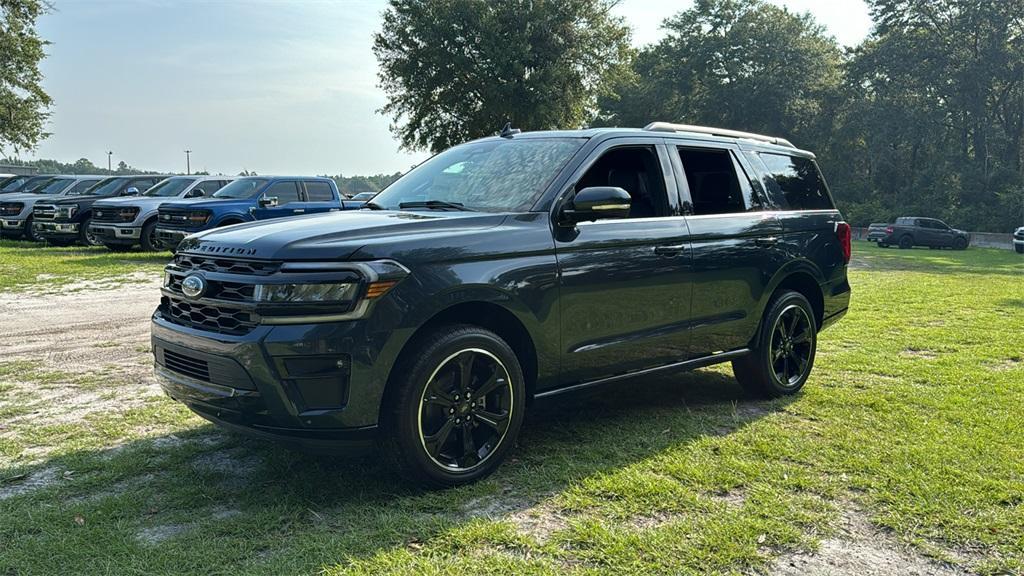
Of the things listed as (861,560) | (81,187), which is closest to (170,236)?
(81,187)

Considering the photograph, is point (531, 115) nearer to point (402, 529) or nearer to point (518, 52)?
point (518, 52)

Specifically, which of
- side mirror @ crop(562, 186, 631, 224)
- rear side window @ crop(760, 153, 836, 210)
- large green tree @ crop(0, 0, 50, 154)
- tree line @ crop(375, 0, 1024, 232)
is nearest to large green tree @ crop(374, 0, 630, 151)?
tree line @ crop(375, 0, 1024, 232)

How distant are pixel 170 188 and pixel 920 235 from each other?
111 feet

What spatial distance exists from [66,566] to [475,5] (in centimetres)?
3321

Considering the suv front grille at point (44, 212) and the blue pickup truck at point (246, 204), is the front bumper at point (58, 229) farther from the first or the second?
the blue pickup truck at point (246, 204)

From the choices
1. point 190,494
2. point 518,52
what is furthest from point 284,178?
point 518,52

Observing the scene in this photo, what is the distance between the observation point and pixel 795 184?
6.31 metres

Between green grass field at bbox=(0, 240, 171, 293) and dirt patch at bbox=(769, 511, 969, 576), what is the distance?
1225 centimetres

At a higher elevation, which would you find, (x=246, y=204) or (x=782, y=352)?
(x=246, y=204)

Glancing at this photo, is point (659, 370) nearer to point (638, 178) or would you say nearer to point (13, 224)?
point (638, 178)

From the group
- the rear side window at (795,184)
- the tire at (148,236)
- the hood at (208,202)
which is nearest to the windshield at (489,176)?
the rear side window at (795,184)

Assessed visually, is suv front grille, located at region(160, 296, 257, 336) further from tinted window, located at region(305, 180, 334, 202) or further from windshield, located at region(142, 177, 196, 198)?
windshield, located at region(142, 177, 196, 198)

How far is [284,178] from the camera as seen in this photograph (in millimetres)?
16281

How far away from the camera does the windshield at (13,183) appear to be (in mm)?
24609
